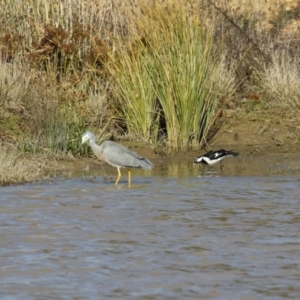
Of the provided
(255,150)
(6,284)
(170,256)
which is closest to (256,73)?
(255,150)

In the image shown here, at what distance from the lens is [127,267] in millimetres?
7133

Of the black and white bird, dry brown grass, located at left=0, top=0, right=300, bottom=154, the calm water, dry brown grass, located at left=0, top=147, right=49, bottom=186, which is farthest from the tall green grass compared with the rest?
dry brown grass, located at left=0, top=147, right=49, bottom=186

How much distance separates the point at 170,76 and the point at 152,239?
19.6 ft

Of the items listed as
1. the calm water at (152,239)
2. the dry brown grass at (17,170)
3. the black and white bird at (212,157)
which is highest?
the black and white bird at (212,157)

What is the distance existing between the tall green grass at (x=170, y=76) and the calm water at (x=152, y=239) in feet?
7.20

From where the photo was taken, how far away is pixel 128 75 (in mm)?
14344

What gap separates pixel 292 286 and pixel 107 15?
415 inches

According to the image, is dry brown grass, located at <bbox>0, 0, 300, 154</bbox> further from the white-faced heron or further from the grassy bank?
the white-faced heron

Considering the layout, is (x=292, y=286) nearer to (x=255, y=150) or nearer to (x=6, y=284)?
A: (x=6, y=284)

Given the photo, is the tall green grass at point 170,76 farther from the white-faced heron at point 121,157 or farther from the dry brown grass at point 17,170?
A: the dry brown grass at point 17,170

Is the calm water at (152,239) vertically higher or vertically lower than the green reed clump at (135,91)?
lower

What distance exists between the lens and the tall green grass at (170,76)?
1380 centimetres

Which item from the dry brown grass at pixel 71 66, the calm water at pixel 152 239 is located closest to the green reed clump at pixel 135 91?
the dry brown grass at pixel 71 66

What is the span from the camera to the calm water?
21.7 feet
